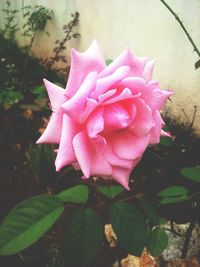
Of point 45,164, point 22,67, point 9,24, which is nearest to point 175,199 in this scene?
point 45,164

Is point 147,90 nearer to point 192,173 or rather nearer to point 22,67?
point 192,173

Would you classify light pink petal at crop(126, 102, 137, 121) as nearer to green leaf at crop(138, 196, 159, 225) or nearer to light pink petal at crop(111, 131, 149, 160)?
light pink petal at crop(111, 131, 149, 160)

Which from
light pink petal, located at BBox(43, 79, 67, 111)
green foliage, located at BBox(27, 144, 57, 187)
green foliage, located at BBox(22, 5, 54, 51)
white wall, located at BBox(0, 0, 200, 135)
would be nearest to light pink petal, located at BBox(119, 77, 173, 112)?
light pink petal, located at BBox(43, 79, 67, 111)

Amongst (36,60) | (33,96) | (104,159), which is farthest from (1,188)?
(36,60)

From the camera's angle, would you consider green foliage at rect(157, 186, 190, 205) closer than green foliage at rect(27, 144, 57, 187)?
Yes

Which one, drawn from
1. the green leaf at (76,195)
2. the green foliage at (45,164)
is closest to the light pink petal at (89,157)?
the green leaf at (76,195)

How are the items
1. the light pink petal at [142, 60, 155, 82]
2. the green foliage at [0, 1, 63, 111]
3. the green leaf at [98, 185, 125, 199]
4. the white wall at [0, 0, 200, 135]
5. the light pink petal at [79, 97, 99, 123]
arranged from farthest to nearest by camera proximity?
1. the green foliage at [0, 1, 63, 111]
2. the white wall at [0, 0, 200, 135]
3. the green leaf at [98, 185, 125, 199]
4. the light pink petal at [142, 60, 155, 82]
5. the light pink petal at [79, 97, 99, 123]

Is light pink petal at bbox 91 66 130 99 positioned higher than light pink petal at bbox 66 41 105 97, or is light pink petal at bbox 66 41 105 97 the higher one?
light pink petal at bbox 66 41 105 97
